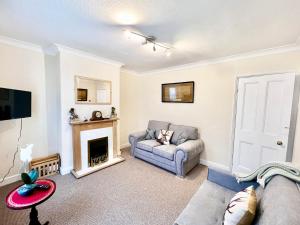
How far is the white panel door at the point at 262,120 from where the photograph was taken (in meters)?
2.21

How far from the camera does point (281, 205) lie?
0.86 meters

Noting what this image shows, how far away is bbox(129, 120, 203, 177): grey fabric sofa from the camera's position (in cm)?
270

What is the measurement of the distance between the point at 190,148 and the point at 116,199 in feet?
5.05

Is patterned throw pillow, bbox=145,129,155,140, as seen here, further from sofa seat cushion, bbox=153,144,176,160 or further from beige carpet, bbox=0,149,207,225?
beige carpet, bbox=0,149,207,225

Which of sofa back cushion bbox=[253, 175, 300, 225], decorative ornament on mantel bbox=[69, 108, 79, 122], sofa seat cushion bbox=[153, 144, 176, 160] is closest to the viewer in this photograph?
sofa back cushion bbox=[253, 175, 300, 225]

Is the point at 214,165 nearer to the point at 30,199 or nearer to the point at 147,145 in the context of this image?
the point at 147,145

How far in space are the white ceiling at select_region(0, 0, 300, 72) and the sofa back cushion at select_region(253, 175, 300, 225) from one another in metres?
1.61

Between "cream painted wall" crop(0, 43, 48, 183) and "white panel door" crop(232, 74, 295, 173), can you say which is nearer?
"white panel door" crop(232, 74, 295, 173)

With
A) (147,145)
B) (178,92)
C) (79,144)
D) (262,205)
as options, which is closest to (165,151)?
(147,145)

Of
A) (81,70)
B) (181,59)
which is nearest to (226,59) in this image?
(181,59)

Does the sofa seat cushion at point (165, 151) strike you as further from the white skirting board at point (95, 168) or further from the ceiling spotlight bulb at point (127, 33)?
the ceiling spotlight bulb at point (127, 33)

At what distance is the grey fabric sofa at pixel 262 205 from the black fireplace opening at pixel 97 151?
2.30m

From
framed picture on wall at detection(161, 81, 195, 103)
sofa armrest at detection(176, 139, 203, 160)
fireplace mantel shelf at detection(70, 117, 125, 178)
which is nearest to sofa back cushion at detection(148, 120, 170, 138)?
framed picture on wall at detection(161, 81, 195, 103)

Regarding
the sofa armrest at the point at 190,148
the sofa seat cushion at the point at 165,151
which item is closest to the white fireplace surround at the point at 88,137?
the sofa seat cushion at the point at 165,151
